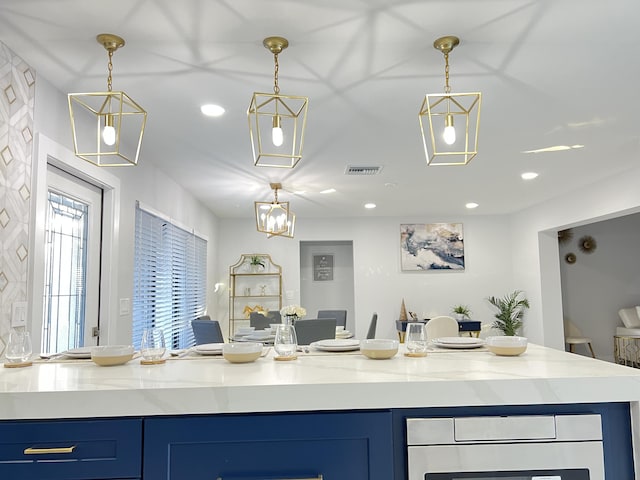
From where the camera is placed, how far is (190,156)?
166 inches

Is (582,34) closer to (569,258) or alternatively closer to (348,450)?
(348,450)

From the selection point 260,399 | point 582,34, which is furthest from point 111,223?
point 582,34

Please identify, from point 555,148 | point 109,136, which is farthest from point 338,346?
point 555,148

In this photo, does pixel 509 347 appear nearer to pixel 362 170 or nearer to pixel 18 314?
pixel 18 314

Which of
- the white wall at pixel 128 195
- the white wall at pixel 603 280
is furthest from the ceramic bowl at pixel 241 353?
the white wall at pixel 603 280

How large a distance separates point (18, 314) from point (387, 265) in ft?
20.9

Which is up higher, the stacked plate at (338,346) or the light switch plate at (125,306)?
the light switch plate at (125,306)

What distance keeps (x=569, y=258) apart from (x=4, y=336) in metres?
8.08

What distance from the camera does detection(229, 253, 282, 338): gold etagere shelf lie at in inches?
309

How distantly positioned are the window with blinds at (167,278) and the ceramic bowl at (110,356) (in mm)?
2286

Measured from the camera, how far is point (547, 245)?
7.18 m

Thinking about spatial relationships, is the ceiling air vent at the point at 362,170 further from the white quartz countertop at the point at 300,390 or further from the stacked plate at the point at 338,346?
the white quartz countertop at the point at 300,390

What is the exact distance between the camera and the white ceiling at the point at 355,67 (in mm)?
2064

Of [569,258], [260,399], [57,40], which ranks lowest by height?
[260,399]
